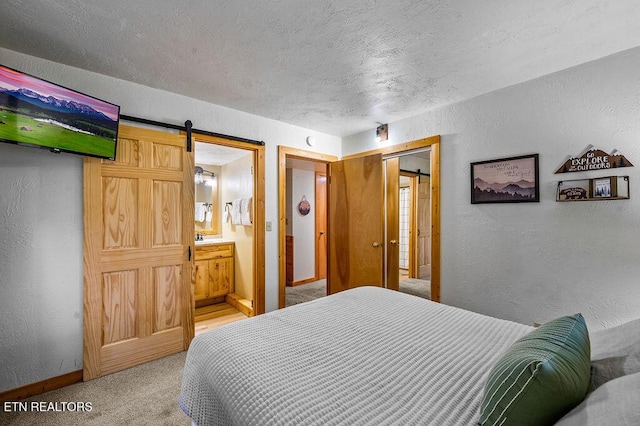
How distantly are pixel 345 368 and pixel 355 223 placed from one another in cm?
278

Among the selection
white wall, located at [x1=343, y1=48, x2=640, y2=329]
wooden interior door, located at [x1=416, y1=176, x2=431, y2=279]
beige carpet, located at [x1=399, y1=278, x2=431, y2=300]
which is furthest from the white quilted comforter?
wooden interior door, located at [x1=416, y1=176, x2=431, y2=279]

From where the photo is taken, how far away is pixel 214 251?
4.21 meters

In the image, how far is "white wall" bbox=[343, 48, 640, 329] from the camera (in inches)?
79.1

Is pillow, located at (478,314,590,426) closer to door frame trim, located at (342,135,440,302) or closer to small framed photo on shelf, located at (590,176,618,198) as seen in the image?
small framed photo on shelf, located at (590,176,618,198)

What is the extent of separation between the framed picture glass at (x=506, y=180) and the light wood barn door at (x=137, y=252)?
9.39 feet

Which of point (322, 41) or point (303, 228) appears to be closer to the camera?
point (322, 41)

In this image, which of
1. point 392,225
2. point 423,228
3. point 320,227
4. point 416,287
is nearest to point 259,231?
point 392,225

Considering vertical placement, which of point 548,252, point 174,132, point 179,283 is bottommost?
point 179,283

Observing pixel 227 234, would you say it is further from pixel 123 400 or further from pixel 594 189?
pixel 594 189

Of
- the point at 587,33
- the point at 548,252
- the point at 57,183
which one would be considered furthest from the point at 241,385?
the point at 587,33

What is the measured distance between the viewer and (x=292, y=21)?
169cm

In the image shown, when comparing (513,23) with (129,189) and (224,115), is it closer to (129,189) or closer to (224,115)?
(224,115)

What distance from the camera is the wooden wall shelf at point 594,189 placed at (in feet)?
6.58

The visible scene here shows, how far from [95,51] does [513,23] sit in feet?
9.23
